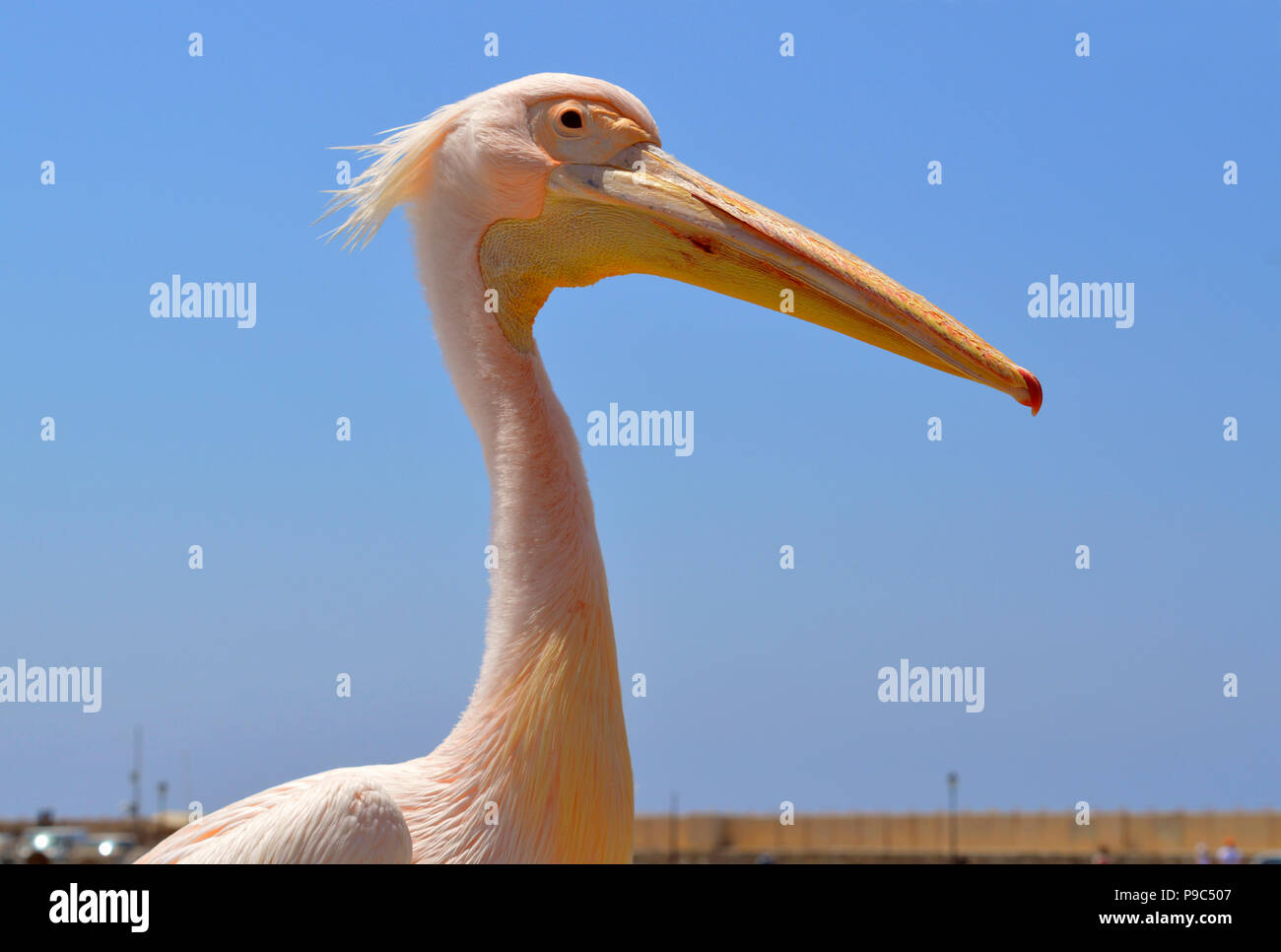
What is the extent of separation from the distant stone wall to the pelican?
108 feet

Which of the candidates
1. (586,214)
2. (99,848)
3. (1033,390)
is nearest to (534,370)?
(586,214)

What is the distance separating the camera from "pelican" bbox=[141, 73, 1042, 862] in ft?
12.5

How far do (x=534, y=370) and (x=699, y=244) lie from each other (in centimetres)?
64

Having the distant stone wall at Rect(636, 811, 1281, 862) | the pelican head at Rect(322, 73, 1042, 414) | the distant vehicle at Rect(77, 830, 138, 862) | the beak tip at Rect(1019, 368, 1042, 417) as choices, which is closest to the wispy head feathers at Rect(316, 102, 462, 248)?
the pelican head at Rect(322, 73, 1042, 414)

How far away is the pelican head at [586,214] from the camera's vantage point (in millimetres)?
4184

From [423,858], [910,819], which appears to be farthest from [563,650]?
[910,819]

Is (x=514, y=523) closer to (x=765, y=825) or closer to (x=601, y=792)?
(x=601, y=792)

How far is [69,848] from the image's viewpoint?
39156 millimetres

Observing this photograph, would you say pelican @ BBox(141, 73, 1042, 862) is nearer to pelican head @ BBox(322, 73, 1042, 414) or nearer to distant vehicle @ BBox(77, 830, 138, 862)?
pelican head @ BBox(322, 73, 1042, 414)

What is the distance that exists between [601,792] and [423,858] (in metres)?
0.52

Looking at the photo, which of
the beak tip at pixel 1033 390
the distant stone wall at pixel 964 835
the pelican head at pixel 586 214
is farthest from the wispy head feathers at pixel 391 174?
the distant stone wall at pixel 964 835

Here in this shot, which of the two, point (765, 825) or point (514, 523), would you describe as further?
point (765, 825)
